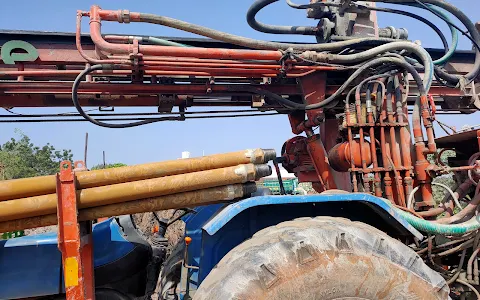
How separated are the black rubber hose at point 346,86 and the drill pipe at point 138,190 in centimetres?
156

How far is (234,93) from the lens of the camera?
414 cm

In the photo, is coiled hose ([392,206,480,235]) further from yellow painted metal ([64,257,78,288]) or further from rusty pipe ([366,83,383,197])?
yellow painted metal ([64,257,78,288])

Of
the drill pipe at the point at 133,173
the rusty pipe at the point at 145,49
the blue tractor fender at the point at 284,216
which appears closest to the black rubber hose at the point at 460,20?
the rusty pipe at the point at 145,49

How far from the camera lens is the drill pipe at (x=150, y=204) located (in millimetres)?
2543

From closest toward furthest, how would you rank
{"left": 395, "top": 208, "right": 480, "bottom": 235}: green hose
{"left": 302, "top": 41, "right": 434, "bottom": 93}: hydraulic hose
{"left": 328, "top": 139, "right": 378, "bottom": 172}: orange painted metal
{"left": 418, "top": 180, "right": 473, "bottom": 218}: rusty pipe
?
{"left": 395, "top": 208, "right": 480, "bottom": 235}: green hose → {"left": 418, "top": 180, "right": 473, "bottom": 218}: rusty pipe → {"left": 328, "top": 139, "right": 378, "bottom": 172}: orange painted metal → {"left": 302, "top": 41, "right": 434, "bottom": 93}: hydraulic hose

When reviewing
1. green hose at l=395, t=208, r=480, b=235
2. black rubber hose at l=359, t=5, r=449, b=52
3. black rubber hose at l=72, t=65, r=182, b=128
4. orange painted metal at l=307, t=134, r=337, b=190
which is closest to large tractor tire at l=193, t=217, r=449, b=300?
green hose at l=395, t=208, r=480, b=235

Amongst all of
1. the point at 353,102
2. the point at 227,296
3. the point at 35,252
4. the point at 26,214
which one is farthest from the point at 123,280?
the point at 353,102

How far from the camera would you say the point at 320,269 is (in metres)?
2.40

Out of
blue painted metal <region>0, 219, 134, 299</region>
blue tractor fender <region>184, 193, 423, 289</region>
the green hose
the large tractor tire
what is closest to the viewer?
the large tractor tire

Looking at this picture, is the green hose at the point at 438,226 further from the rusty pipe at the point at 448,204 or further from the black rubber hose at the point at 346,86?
the black rubber hose at the point at 346,86

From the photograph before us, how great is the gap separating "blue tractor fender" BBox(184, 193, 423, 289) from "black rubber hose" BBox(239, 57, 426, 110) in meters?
1.39

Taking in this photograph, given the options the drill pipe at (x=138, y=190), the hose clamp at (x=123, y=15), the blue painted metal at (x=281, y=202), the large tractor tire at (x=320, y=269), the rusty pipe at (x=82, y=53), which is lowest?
the large tractor tire at (x=320, y=269)

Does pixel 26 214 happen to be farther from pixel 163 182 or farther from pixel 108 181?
pixel 163 182

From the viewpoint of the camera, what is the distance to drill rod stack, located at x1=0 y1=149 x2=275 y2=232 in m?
2.46
